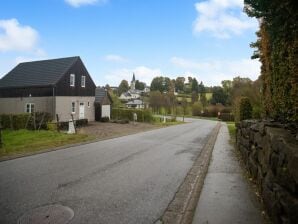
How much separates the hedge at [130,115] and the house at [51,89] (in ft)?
28.0

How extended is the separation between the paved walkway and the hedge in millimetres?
35283

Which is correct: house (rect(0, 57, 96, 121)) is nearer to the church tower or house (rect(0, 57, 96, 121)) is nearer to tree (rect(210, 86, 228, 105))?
tree (rect(210, 86, 228, 105))

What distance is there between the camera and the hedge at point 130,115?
1791 inches

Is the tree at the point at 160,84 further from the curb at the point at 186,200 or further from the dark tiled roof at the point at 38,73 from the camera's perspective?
the curb at the point at 186,200

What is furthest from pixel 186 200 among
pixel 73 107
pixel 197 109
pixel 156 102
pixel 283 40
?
pixel 156 102

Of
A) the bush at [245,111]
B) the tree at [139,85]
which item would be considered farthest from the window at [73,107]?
the tree at [139,85]

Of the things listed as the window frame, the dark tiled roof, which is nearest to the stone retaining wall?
the dark tiled roof

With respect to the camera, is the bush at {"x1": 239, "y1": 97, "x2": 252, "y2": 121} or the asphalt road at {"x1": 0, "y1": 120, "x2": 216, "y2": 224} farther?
the bush at {"x1": 239, "y1": 97, "x2": 252, "y2": 121}

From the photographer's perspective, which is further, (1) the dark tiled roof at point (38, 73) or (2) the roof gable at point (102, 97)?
(2) the roof gable at point (102, 97)

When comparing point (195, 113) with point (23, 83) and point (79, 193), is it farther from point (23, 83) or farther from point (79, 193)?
point (79, 193)

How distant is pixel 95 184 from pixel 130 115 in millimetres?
38228

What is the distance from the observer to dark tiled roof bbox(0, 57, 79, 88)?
109 ft

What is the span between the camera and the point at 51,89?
31.7 meters

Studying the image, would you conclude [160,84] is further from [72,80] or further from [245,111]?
[245,111]
